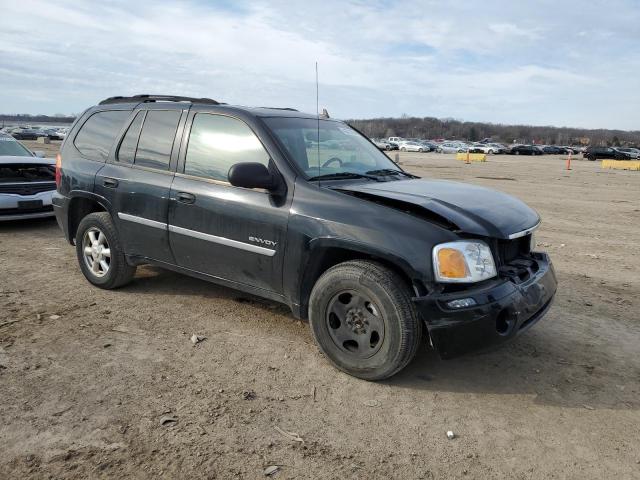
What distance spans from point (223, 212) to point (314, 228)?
84 cm

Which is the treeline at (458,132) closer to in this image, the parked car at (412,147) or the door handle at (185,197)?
the parked car at (412,147)

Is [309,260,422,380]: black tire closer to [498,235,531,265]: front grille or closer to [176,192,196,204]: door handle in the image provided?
[498,235,531,265]: front grille

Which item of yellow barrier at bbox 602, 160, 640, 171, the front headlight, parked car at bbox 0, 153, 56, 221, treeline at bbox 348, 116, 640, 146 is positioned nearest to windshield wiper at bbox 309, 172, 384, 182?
the front headlight

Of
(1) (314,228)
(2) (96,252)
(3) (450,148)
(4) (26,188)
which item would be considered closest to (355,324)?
(1) (314,228)

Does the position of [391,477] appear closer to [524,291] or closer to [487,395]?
[487,395]

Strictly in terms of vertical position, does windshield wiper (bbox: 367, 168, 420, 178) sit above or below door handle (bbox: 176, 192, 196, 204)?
above

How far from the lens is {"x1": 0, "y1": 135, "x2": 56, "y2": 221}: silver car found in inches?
311

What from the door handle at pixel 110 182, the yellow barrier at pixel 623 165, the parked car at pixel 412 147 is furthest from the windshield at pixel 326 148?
the parked car at pixel 412 147

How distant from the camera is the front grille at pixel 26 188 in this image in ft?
26.0

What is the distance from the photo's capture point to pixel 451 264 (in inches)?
127

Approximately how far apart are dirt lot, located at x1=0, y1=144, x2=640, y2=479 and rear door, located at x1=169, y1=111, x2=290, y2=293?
22.9 inches

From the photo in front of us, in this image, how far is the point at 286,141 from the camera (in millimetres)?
4113

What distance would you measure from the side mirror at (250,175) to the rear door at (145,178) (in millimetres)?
1002

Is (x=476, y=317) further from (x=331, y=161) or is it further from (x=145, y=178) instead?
(x=145, y=178)
